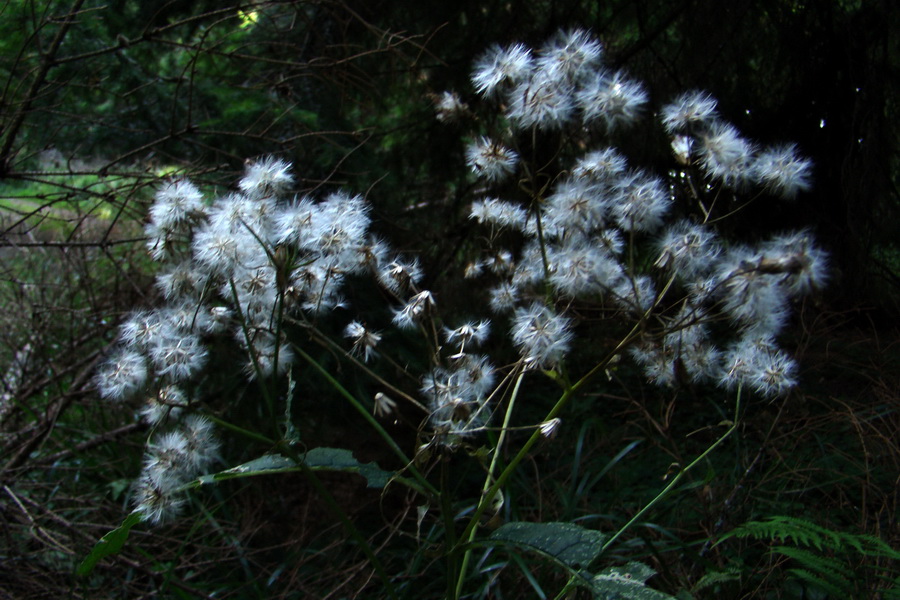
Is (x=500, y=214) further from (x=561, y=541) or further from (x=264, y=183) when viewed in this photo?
(x=561, y=541)

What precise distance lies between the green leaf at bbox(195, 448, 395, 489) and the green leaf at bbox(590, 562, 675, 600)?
1.39 feet

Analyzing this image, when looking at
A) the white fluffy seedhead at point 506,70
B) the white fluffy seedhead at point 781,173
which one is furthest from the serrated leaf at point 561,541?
the white fluffy seedhead at point 506,70

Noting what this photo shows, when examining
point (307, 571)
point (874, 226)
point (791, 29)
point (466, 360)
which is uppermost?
point (791, 29)

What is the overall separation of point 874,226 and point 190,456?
2.82 meters

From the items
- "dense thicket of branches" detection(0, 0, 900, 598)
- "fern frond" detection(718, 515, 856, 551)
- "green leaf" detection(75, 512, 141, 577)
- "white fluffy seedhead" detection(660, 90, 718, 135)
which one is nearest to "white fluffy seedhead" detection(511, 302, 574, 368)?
"white fluffy seedhead" detection(660, 90, 718, 135)

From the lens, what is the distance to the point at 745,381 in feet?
5.42

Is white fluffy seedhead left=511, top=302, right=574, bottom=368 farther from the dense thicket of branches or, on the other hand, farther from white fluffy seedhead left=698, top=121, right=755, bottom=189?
the dense thicket of branches

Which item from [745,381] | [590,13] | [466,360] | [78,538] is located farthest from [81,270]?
[745,381]

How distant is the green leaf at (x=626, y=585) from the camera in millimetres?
1266

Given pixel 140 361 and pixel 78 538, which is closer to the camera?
pixel 140 361

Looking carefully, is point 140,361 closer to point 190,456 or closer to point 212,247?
point 190,456

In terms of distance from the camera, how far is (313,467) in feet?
4.69

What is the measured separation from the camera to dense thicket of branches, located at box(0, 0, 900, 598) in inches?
112

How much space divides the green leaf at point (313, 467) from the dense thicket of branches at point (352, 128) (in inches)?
54.6
